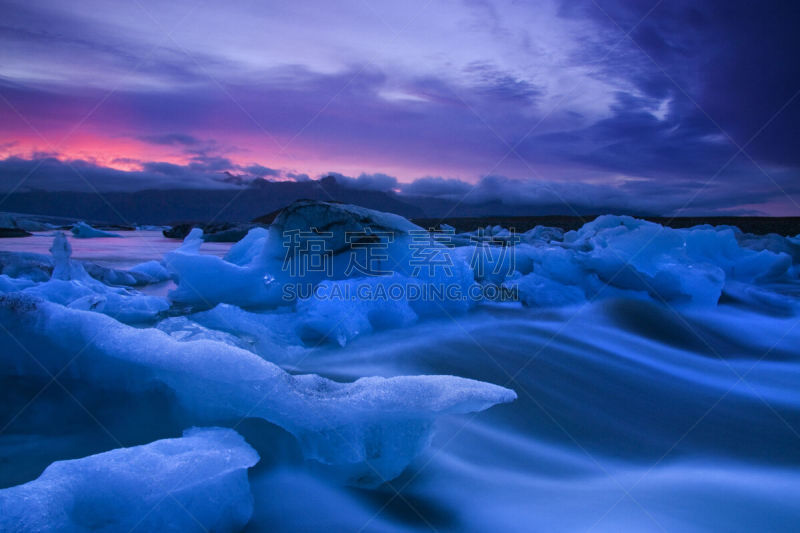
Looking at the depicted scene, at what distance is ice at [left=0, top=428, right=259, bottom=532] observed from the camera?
1.10m

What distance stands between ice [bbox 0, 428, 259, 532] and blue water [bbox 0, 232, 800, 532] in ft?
0.62

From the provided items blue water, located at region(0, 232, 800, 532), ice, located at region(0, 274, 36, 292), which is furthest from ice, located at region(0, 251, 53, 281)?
A: blue water, located at region(0, 232, 800, 532)

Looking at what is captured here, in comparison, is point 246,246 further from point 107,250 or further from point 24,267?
point 107,250

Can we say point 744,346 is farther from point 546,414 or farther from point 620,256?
point 546,414

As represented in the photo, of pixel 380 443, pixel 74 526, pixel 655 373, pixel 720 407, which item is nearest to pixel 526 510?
pixel 380 443

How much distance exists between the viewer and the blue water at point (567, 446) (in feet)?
4.91

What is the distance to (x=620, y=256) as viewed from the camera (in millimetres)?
5312

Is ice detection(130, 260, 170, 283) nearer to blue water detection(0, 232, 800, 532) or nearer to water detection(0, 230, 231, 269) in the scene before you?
water detection(0, 230, 231, 269)

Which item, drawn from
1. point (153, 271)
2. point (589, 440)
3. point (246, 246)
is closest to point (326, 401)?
point (589, 440)

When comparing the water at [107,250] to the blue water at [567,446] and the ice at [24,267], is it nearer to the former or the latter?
the ice at [24,267]

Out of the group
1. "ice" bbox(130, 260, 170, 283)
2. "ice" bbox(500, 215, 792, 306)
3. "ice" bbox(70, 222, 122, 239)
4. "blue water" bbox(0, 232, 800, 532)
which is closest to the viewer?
"blue water" bbox(0, 232, 800, 532)

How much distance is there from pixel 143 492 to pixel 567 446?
1.72 m

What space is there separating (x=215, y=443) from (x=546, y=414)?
1.71m

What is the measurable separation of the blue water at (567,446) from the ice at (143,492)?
189 mm
